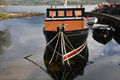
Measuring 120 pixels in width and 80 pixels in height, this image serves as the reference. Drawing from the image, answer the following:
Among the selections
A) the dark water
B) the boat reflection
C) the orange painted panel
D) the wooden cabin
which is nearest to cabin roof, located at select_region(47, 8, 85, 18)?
the wooden cabin

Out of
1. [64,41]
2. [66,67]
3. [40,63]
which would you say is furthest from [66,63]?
[40,63]

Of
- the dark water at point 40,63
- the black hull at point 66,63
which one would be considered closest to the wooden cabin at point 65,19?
the black hull at point 66,63

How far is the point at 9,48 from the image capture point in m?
19.9

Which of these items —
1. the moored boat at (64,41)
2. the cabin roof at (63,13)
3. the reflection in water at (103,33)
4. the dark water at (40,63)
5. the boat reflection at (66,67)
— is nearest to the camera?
the dark water at (40,63)

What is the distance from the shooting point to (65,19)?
16.1m

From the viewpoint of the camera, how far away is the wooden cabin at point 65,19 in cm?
1603

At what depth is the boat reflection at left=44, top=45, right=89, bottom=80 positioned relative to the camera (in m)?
12.7

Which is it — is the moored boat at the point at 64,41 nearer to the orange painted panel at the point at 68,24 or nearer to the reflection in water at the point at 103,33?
the orange painted panel at the point at 68,24

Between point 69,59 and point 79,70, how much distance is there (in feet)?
6.16

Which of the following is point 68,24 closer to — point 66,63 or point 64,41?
point 64,41

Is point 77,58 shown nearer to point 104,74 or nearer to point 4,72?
point 104,74

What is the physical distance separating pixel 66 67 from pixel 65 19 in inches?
224

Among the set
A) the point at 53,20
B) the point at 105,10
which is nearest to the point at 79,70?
the point at 53,20

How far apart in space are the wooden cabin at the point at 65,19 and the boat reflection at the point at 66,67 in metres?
3.40
